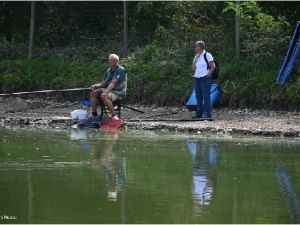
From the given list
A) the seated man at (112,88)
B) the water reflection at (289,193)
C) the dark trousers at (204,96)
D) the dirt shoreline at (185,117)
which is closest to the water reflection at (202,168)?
the water reflection at (289,193)

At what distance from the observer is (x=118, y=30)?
2331 cm

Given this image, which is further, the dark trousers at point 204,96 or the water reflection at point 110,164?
the dark trousers at point 204,96

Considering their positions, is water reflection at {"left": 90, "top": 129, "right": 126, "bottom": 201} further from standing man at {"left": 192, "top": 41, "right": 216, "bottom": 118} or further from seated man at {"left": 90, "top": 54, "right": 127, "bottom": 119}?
standing man at {"left": 192, "top": 41, "right": 216, "bottom": 118}

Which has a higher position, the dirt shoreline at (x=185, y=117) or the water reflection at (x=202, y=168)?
the dirt shoreline at (x=185, y=117)

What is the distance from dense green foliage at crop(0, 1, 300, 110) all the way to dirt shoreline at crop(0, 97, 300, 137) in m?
0.46

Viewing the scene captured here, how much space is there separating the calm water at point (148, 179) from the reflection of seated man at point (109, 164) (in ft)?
0.03

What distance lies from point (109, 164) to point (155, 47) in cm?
1082

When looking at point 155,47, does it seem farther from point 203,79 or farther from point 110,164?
point 110,164

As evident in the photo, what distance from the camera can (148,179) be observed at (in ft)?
A: 32.1

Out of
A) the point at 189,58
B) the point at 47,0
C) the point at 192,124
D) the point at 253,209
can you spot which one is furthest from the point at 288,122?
the point at 47,0

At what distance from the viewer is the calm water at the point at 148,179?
7816 millimetres

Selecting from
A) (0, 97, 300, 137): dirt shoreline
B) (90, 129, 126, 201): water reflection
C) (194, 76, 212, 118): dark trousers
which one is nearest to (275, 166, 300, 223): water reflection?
(90, 129, 126, 201): water reflection

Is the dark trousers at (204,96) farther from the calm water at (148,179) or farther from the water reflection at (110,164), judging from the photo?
the water reflection at (110,164)

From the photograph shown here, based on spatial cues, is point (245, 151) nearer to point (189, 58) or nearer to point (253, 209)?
point (253, 209)
